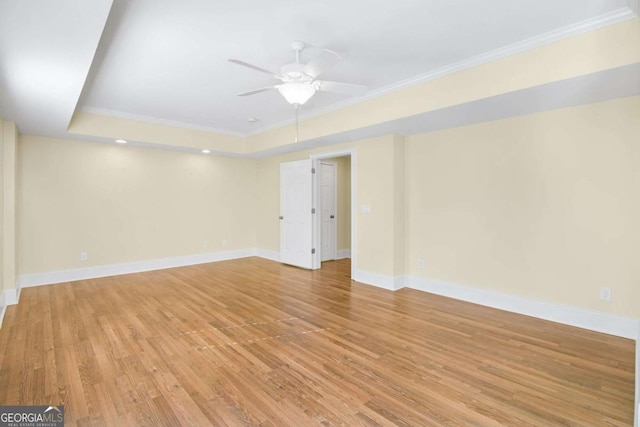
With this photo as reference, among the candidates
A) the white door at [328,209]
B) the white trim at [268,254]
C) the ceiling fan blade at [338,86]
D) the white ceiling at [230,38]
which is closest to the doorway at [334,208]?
the white door at [328,209]

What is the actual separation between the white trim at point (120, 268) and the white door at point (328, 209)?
6.05ft

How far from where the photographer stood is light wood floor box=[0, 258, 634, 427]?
1955mm

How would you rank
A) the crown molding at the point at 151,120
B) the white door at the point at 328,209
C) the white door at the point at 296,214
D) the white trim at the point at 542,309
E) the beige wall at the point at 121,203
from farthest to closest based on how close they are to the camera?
1. the white door at the point at 328,209
2. the white door at the point at 296,214
3. the beige wall at the point at 121,203
4. the crown molding at the point at 151,120
5. the white trim at the point at 542,309

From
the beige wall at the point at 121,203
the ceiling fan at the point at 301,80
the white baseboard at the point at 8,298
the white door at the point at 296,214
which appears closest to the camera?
the ceiling fan at the point at 301,80

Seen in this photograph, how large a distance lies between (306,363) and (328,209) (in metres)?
4.69

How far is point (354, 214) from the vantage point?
5.15 meters

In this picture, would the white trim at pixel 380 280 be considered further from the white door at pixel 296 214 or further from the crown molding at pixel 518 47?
the crown molding at pixel 518 47

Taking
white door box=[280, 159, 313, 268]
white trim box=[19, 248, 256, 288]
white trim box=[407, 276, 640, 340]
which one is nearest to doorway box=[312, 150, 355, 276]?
white door box=[280, 159, 313, 268]

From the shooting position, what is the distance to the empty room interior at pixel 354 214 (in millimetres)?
2145

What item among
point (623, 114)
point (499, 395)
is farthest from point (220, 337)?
point (623, 114)

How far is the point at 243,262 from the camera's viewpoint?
6.60 meters

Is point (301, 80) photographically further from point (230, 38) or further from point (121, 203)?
point (121, 203)

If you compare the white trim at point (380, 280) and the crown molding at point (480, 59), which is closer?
the crown molding at point (480, 59)

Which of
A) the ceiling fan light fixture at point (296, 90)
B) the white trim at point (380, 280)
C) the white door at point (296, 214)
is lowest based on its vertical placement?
the white trim at point (380, 280)
